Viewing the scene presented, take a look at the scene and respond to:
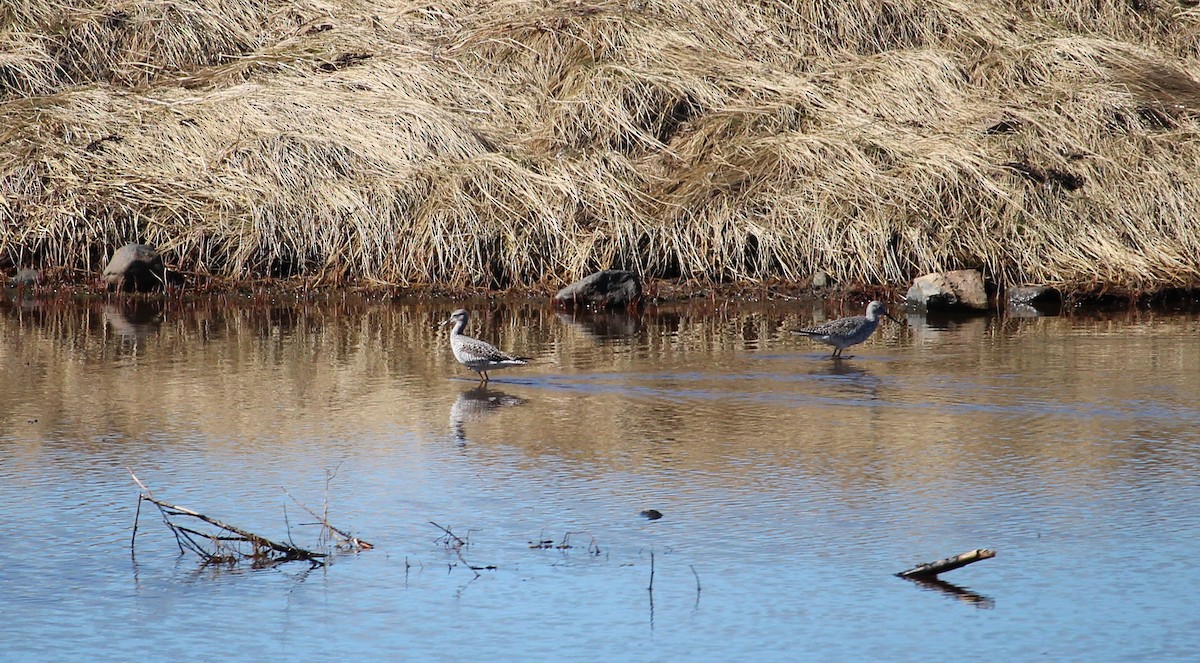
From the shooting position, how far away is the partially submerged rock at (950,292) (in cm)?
1536

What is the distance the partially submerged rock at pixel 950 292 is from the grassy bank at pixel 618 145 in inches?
25.9

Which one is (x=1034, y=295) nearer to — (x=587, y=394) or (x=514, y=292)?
(x=514, y=292)

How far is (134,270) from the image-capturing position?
1634 centimetres

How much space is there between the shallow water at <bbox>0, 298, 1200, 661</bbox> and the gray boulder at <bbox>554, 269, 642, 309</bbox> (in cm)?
304

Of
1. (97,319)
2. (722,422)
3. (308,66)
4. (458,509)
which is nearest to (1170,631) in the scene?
(458,509)

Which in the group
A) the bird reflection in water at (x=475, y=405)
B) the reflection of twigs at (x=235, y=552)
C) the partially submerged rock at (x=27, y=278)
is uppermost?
the partially submerged rock at (x=27, y=278)

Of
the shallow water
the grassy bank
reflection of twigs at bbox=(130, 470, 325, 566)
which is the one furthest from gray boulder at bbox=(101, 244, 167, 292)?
reflection of twigs at bbox=(130, 470, 325, 566)

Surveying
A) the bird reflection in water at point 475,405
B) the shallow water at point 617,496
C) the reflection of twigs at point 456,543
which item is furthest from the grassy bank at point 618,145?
the reflection of twigs at point 456,543

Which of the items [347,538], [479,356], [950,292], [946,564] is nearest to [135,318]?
[479,356]

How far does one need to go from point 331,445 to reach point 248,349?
4189 mm

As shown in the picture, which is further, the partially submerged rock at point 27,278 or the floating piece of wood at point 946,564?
the partially submerged rock at point 27,278

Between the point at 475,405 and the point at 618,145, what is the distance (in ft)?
30.5

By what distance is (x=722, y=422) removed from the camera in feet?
29.6

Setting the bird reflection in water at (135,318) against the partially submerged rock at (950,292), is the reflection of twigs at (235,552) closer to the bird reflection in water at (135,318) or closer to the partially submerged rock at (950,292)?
the bird reflection in water at (135,318)
